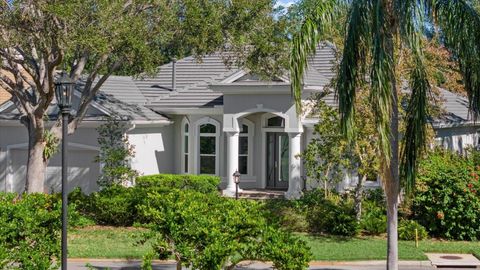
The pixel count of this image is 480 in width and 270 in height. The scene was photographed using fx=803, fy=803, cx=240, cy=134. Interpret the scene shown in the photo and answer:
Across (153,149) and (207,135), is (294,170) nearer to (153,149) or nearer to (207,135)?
(207,135)

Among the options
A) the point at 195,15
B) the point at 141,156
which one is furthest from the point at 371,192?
→ the point at 141,156

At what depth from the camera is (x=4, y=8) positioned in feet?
61.9

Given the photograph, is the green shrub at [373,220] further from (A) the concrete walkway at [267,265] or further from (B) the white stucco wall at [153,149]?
(B) the white stucco wall at [153,149]

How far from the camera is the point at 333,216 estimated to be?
21656mm

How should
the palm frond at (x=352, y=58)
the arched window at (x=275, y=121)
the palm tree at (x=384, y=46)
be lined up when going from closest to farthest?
the palm tree at (x=384, y=46)
the palm frond at (x=352, y=58)
the arched window at (x=275, y=121)

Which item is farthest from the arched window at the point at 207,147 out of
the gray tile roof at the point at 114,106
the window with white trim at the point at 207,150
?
the gray tile roof at the point at 114,106

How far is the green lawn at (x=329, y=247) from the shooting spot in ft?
61.5

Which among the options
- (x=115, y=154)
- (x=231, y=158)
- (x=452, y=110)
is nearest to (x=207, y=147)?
(x=231, y=158)

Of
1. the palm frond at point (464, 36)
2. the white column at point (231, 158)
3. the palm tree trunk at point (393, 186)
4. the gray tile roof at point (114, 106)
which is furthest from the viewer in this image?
the gray tile roof at point (114, 106)

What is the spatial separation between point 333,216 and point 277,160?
26.7 feet

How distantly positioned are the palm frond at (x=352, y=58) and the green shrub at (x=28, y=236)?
532 cm

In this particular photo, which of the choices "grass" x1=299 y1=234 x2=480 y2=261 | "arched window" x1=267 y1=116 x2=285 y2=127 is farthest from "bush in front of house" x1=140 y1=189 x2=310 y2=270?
"arched window" x1=267 y1=116 x2=285 y2=127

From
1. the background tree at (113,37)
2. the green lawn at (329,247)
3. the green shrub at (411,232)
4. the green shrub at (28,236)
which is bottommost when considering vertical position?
the green lawn at (329,247)

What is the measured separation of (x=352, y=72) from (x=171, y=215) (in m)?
3.72
